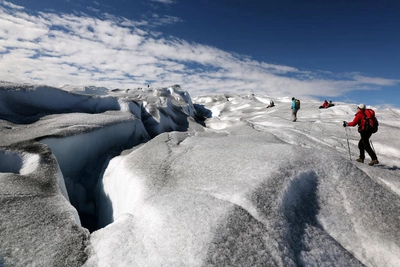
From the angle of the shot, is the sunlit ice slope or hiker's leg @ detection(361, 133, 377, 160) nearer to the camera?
the sunlit ice slope

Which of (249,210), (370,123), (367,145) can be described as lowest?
(249,210)

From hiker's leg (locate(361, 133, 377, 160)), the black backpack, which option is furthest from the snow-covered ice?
the black backpack

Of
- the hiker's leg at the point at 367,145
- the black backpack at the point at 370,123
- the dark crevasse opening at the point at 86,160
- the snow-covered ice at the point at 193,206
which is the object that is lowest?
the dark crevasse opening at the point at 86,160

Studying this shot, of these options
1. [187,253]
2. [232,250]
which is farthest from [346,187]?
[187,253]

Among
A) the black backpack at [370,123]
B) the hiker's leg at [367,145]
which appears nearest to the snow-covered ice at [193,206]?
the hiker's leg at [367,145]

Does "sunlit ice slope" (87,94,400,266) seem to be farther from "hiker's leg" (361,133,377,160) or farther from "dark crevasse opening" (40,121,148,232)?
"dark crevasse opening" (40,121,148,232)

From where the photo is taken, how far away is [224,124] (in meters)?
25.0

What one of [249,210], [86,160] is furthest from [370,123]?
[86,160]

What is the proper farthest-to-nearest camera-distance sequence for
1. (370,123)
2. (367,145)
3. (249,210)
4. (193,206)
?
(367,145) < (370,123) < (193,206) < (249,210)

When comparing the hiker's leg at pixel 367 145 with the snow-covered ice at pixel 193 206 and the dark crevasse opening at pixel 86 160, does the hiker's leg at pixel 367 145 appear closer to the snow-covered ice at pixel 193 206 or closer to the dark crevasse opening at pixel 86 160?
the snow-covered ice at pixel 193 206

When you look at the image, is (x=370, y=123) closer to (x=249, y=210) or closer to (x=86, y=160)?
(x=249, y=210)

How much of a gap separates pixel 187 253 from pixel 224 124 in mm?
21509

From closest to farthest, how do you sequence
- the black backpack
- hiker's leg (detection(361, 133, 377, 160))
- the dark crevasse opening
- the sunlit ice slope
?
the sunlit ice slope → the black backpack → hiker's leg (detection(361, 133, 377, 160)) → the dark crevasse opening

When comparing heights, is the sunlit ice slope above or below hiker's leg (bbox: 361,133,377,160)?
below
